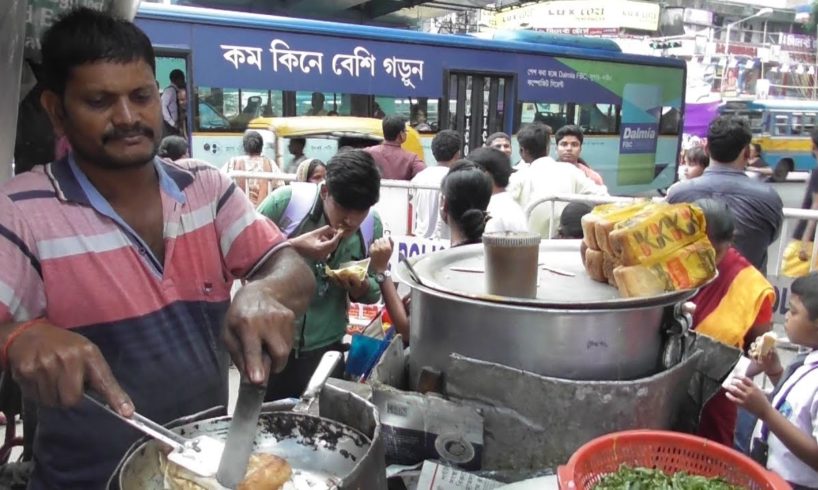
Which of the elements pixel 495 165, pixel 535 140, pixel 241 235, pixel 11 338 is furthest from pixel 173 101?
pixel 11 338

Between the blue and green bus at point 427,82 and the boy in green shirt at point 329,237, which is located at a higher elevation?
the blue and green bus at point 427,82

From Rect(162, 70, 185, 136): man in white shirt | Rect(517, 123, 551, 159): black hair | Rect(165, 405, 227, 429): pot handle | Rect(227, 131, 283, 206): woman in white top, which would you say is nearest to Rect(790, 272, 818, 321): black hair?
Rect(165, 405, 227, 429): pot handle

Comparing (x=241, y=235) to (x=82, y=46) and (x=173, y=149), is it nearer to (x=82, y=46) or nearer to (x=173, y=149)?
(x=82, y=46)

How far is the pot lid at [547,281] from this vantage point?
5.06ft

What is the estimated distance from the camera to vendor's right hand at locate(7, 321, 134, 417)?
44.4 inches

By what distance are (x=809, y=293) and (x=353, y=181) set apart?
1.79 meters

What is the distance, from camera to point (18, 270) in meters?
1.38

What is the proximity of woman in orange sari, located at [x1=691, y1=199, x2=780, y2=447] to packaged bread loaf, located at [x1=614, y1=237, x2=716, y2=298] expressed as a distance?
1.13 metres

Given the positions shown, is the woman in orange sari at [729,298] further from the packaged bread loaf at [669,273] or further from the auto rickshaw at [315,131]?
the auto rickshaw at [315,131]

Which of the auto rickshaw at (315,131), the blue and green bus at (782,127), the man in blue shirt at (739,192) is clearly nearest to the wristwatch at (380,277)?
the man in blue shirt at (739,192)

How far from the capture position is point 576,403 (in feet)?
4.88

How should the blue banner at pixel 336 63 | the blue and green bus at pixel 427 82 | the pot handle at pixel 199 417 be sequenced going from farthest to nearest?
the blue and green bus at pixel 427 82
the blue banner at pixel 336 63
the pot handle at pixel 199 417

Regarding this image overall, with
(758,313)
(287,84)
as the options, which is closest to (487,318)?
(758,313)

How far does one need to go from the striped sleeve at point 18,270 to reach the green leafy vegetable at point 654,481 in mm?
1256
